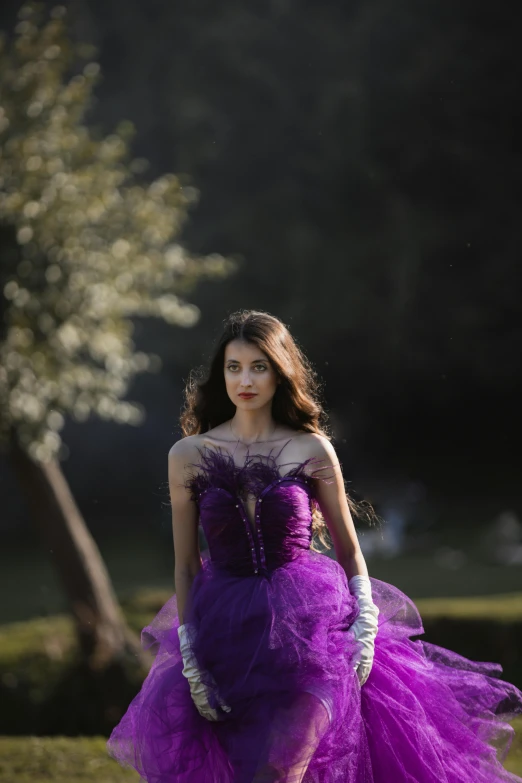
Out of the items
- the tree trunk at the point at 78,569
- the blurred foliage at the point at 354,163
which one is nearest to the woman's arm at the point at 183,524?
the tree trunk at the point at 78,569

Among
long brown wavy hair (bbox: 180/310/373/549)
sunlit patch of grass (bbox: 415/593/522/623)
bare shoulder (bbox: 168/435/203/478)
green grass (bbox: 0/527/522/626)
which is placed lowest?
green grass (bbox: 0/527/522/626)

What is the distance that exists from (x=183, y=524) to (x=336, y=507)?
431 millimetres

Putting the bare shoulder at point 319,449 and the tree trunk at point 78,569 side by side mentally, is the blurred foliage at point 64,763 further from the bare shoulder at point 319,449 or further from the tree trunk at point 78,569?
the bare shoulder at point 319,449

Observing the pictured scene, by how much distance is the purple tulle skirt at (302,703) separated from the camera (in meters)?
2.34

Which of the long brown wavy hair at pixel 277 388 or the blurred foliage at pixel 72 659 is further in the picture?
the blurred foliage at pixel 72 659

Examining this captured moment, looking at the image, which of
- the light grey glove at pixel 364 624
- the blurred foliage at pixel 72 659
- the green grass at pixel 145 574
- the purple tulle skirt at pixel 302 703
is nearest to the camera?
the purple tulle skirt at pixel 302 703

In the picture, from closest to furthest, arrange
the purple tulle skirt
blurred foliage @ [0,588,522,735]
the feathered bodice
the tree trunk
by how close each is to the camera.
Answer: the purple tulle skirt, the feathered bodice, blurred foliage @ [0,588,522,735], the tree trunk

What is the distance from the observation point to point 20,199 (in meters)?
6.04

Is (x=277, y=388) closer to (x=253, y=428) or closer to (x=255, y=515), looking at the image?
(x=253, y=428)

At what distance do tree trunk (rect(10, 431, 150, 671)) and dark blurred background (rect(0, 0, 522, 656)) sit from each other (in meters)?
4.33

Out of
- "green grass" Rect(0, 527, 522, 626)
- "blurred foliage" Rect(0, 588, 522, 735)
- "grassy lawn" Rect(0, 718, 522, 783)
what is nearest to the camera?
"grassy lawn" Rect(0, 718, 522, 783)

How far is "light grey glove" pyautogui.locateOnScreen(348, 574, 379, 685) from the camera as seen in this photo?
2.49m

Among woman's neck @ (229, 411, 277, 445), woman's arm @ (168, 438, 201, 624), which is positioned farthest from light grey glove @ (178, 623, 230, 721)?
woman's neck @ (229, 411, 277, 445)

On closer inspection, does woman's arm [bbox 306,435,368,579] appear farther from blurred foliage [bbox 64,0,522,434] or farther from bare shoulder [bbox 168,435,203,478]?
blurred foliage [bbox 64,0,522,434]
